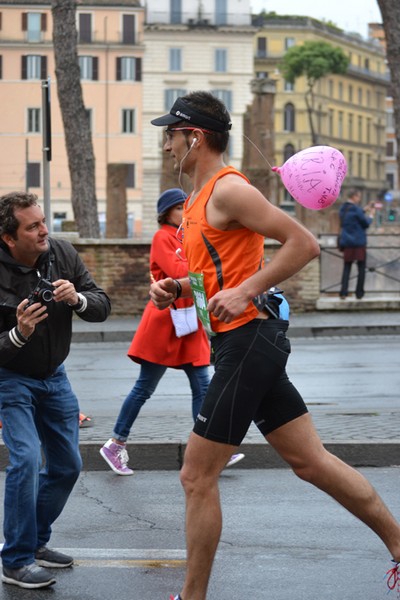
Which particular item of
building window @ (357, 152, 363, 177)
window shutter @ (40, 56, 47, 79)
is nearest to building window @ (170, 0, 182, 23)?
window shutter @ (40, 56, 47, 79)

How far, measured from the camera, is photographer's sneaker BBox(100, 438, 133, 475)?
27.1 feet

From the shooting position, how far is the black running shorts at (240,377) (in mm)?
5000

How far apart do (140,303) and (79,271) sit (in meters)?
16.7

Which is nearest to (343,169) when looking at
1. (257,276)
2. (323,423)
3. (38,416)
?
(257,276)

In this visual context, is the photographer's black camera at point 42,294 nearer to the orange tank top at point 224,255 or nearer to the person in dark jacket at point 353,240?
the orange tank top at point 224,255

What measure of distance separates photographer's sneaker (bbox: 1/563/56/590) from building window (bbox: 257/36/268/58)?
116m

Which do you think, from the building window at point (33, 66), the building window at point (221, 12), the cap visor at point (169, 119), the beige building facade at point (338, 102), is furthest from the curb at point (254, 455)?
the beige building facade at point (338, 102)

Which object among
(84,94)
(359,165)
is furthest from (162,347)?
(359,165)

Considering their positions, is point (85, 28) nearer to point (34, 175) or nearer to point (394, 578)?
point (34, 175)

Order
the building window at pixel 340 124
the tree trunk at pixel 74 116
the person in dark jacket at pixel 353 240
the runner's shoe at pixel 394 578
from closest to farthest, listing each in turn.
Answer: the runner's shoe at pixel 394 578
the person in dark jacket at pixel 353 240
the tree trunk at pixel 74 116
the building window at pixel 340 124

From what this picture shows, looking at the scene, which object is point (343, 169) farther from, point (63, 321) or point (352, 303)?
point (352, 303)

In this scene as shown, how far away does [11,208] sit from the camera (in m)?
5.81

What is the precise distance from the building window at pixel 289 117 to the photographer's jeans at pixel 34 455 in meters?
111

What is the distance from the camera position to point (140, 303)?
22.7 metres
